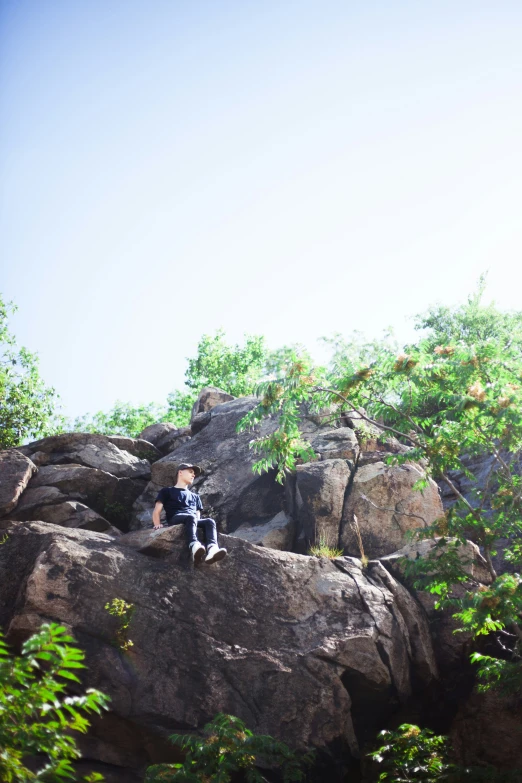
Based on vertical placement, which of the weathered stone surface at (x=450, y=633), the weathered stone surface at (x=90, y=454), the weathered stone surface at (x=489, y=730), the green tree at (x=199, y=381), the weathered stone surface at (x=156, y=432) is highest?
the green tree at (x=199, y=381)

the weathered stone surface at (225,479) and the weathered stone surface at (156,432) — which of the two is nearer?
the weathered stone surface at (225,479)

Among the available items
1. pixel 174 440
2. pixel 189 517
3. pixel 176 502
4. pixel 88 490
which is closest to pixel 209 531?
pixel 189 517

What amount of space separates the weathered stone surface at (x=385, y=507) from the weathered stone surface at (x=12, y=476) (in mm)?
7829

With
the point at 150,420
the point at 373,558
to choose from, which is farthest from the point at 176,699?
the point at 150,420

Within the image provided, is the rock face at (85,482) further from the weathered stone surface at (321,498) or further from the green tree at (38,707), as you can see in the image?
the green tree at (38,707)

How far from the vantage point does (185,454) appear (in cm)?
1806

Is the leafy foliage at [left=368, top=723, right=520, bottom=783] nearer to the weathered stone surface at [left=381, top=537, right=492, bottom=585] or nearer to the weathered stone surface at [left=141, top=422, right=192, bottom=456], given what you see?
the weathered stone surface at [left=381, top=537, right=492, bottom=585]

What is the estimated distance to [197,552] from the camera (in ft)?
35.2

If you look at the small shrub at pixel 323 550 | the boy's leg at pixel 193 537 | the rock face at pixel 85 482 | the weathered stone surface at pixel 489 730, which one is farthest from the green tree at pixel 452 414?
the rock face at pixel 85 482

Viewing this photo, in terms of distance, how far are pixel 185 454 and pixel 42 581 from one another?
8.41 meters

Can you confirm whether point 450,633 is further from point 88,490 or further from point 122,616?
point 88,490

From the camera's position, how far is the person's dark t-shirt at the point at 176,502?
11789 mm

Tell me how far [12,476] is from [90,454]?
2.39m

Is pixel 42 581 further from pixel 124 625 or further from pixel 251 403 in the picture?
pixel 251 403
